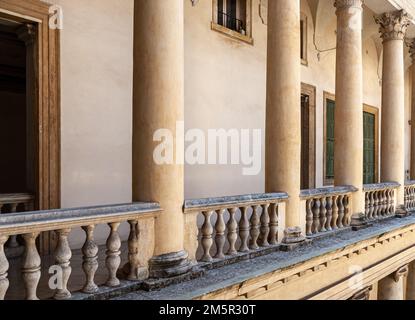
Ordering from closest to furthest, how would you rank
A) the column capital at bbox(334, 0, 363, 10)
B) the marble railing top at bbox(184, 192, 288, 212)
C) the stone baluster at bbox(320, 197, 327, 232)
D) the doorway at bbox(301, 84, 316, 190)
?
the marble railing top at bbox(184, 192, 288, 212)
the stone baluster at bbox(320, 197, 327, 232)
the column capital at bbox(334, 0, 363, 10)
the doorway at bbox(301, 84, 316, 190)

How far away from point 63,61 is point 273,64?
115 inches

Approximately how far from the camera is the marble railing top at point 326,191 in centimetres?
556

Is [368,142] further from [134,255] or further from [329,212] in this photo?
[134,255]

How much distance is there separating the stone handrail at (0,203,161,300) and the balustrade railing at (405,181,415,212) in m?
7.35

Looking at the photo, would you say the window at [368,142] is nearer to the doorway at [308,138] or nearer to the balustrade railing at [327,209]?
the doorway at [308,138]

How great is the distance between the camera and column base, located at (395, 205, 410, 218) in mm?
8133

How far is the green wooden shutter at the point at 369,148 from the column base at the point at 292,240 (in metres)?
9.01

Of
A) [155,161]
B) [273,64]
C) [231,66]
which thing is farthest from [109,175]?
[231,66]

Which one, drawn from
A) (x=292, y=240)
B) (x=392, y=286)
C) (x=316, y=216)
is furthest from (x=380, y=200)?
(x=292, y=240)

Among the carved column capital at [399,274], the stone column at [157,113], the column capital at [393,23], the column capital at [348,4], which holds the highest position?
the column capital at [393,23]

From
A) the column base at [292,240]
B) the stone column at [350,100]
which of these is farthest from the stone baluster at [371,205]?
the column base at [292,240]

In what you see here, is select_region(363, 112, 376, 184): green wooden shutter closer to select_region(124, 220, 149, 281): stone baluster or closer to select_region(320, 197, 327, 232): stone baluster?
select_region(320, 197, 327, 232): stone baluster

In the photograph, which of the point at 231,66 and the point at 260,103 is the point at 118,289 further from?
the point at 260,103

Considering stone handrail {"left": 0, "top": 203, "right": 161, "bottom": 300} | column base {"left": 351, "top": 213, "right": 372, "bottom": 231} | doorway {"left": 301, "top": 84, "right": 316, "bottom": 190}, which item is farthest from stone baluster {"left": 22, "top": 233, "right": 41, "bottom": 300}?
doorway {"left": 301, "top": 84, "right": 316, "bottom": 190}
